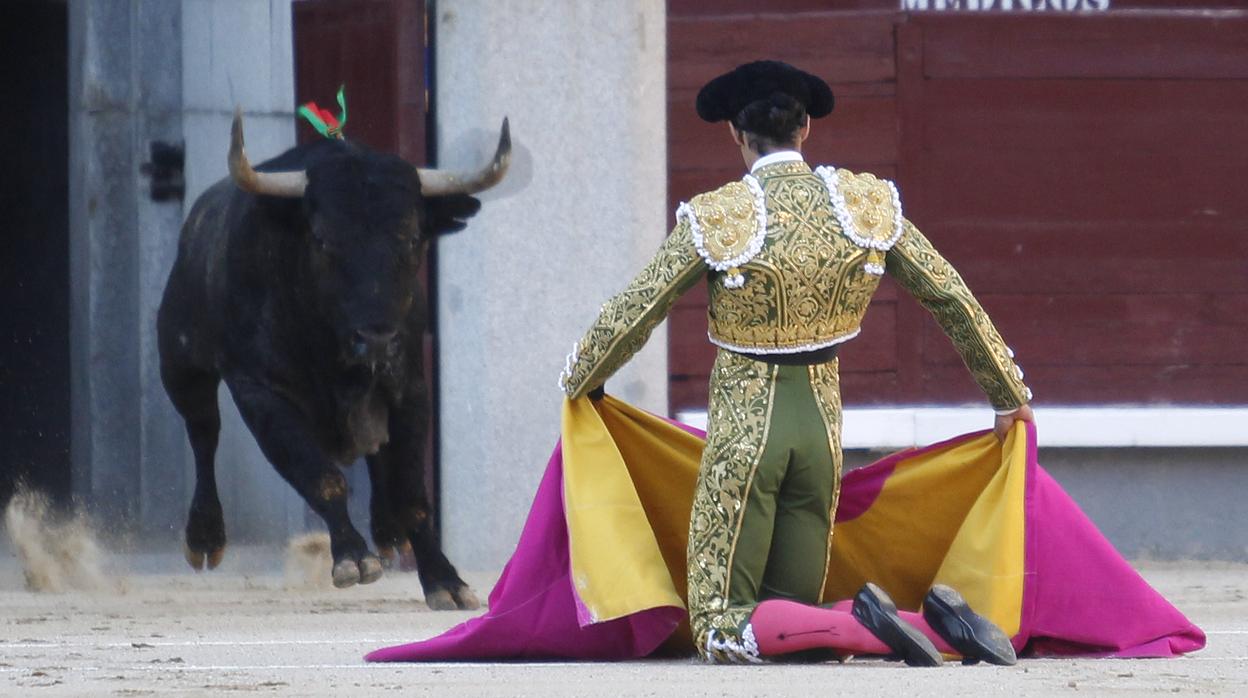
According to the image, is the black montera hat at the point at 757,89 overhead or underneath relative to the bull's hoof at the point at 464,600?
overhead

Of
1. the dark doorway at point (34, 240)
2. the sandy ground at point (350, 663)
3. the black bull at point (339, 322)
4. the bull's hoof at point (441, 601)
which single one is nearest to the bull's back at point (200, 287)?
the black bull at point (339, 322)

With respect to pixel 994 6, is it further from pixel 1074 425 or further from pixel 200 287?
pixel 200 287

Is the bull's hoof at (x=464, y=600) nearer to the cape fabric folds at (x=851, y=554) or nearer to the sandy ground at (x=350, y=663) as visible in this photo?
the sandy ground at (x=350, y=663)

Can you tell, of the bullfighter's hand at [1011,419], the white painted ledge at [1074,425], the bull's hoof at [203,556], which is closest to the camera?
the bullfighter's hand at [1011,419]

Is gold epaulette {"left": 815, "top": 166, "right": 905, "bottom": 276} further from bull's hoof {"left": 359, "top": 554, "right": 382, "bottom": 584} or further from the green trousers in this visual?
bull's hoof {"left": 359, "top": 554, "right": 382, "bottom": 584}

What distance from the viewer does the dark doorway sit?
11.4 meters

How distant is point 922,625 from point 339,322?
2299 millimetres

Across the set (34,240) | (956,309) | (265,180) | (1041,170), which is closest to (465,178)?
(265,180)

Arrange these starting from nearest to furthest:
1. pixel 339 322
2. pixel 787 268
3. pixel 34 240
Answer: pixel 787 268 → pixel 339 322 → pixel 34 240

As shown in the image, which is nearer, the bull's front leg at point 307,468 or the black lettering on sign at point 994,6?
the bull's front leg at point 307,468

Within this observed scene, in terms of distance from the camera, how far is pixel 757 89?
5.06 meters

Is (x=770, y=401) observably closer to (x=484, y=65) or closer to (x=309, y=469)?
(x=309, y=469)

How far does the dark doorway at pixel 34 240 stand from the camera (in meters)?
11.4

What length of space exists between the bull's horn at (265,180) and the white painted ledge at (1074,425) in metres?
2.11
